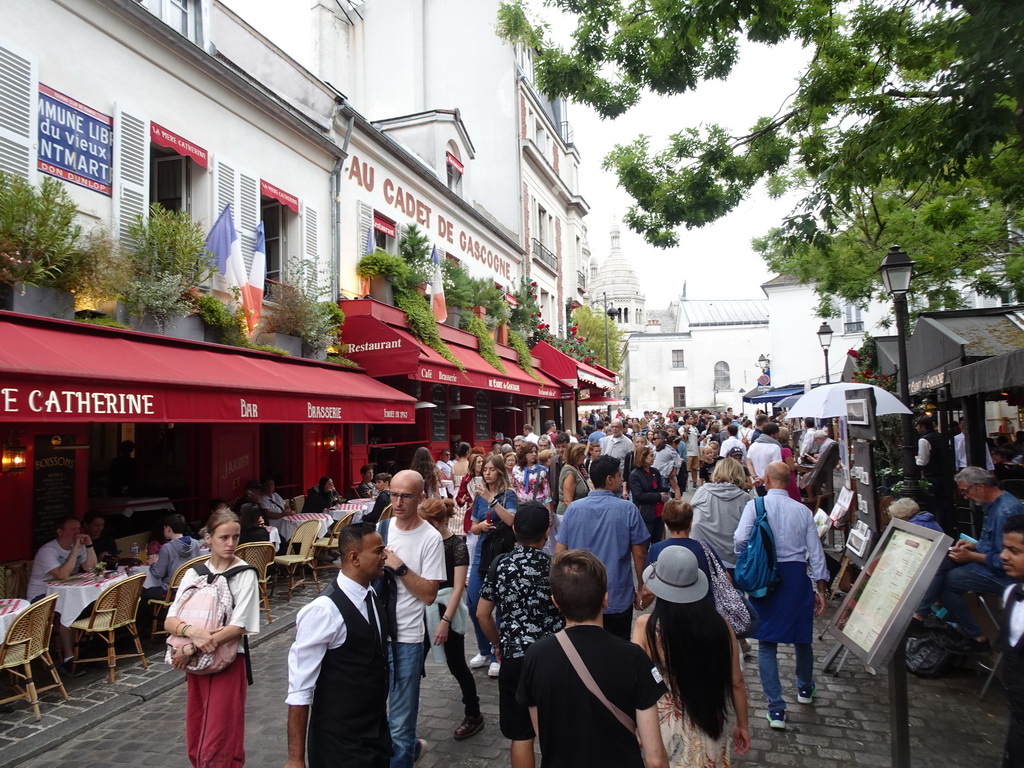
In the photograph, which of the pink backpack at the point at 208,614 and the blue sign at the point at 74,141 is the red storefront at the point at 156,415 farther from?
the pink backpack at the point at 208,614

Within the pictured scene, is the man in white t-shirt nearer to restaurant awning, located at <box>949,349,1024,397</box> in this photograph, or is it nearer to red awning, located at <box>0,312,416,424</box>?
red awning, located at <box>0,312,416,424</box>

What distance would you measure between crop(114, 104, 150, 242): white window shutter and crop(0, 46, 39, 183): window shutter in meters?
1.02

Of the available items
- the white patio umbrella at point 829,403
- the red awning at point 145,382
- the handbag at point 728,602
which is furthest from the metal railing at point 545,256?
the handbag at point 728,602

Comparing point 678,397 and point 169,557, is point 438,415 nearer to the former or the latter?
point 169,557

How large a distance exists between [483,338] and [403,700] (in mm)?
13425

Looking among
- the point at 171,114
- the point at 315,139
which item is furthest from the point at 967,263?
the point at 171,114

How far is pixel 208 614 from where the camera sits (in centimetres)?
335

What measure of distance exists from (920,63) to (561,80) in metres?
4.13

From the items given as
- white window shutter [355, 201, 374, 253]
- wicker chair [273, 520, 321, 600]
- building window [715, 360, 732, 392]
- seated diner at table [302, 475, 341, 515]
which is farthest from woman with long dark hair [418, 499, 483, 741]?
building window [715, 360, 732, 392]

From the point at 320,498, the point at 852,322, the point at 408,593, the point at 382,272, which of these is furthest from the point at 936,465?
the point at 852,322

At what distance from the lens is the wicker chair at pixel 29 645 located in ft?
16.3

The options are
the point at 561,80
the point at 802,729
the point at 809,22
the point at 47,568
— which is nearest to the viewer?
the point at 802,729

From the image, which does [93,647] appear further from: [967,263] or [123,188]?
[967,263]

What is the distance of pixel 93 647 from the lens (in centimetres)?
647
